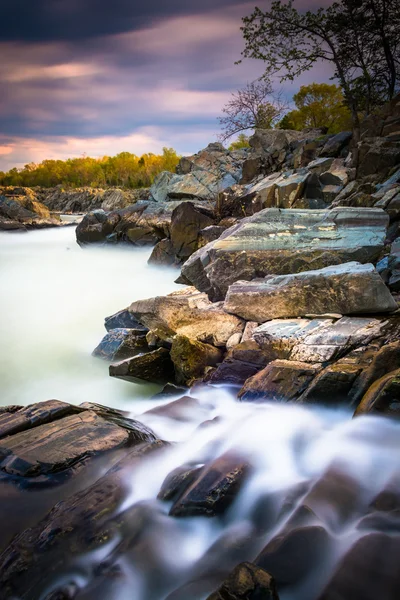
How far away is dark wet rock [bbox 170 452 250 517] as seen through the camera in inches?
119

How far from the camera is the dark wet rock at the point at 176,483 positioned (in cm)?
325

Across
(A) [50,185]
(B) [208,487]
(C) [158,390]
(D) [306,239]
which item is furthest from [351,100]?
(A) [50,185]

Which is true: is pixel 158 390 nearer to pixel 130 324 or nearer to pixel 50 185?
pixel 130 324

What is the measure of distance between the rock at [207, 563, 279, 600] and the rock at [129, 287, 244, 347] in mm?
4280

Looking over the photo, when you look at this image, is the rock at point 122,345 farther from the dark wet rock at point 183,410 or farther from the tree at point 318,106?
the tree at point 318,106

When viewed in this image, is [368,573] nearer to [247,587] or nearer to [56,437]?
[247,587]

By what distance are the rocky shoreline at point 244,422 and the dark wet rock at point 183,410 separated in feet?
0.08

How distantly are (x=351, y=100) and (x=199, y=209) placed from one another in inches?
338

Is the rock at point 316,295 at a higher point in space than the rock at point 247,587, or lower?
higher

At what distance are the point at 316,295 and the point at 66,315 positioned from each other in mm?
8304

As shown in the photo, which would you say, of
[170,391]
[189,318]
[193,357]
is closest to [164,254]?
[189,318]

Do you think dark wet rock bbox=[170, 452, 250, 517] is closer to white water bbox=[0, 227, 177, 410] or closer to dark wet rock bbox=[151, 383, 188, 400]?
dark wet rock bbox=[151, 383, 188, 400]

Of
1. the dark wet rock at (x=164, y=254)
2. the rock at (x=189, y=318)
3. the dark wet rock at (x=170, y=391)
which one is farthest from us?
the dark wet rock at (x=164, y=254)

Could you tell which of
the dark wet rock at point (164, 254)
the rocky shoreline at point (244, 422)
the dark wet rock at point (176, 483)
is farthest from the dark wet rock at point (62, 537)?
the dark wet rock at point (164, 254)
